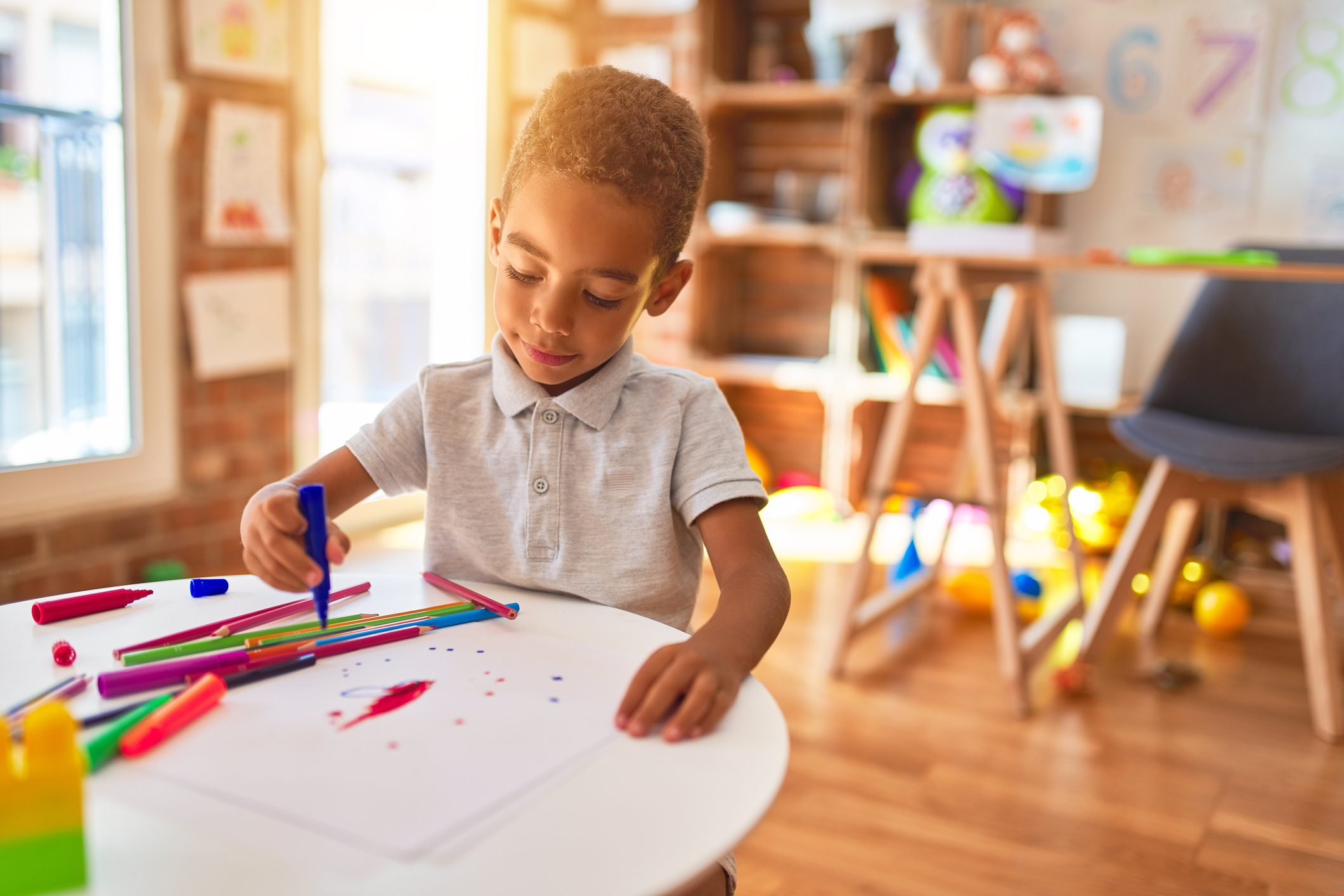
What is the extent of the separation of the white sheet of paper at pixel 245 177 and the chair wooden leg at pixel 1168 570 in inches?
80.8

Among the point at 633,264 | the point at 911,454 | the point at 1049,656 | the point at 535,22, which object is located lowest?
the point at 1049,656

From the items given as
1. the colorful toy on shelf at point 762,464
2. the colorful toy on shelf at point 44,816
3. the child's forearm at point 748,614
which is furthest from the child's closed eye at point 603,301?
the colorful toy on shelf at point 762,464

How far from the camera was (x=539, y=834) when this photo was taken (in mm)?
458

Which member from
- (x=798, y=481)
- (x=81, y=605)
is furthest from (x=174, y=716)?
(x=798, y=481)

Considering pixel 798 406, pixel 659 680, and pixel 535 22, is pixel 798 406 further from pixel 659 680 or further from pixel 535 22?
pixel 659 680

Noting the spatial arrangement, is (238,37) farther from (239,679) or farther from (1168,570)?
(1168,570)

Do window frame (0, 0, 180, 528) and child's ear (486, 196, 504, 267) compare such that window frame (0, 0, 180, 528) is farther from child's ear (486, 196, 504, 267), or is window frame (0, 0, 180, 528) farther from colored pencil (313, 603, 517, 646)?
colored pencil (313, 603, 517, 646)

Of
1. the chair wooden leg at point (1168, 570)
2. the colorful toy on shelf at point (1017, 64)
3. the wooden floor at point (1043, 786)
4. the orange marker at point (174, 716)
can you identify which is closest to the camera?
the orange marker at point (174, 716)

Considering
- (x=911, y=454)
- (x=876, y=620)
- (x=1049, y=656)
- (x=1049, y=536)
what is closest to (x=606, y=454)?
(x=876, y=620)

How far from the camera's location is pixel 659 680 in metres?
0.58

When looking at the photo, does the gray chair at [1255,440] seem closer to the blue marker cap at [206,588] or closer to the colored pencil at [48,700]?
the blue marker cap at [206,588]

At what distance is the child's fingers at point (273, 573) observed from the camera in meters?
0.71

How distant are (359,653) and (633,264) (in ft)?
1.12

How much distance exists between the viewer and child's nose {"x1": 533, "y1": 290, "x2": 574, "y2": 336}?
2.59 ft
